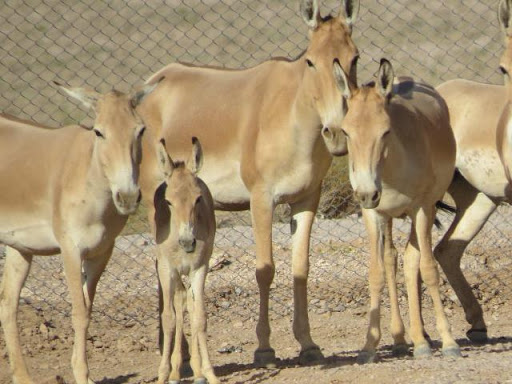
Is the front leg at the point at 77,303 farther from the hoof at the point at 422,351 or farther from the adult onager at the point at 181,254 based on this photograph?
the hoof at the point at 422,351

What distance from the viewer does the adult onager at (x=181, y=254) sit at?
8297 millimetres

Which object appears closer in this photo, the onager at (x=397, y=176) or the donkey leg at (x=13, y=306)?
the onager at (x=397, y=176)

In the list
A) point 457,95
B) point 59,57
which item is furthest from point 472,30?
point 457,95

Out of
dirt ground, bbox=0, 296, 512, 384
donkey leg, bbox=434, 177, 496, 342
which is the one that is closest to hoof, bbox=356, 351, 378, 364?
dirt ground, bbox=0, 296, 512, 384

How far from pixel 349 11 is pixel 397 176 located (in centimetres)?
130

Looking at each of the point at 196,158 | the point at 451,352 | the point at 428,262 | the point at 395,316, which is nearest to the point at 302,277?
the point at 395,316

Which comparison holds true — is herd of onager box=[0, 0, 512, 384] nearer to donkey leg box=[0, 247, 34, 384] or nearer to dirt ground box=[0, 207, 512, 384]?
donkey leg box=[0, 247, 34, 384]

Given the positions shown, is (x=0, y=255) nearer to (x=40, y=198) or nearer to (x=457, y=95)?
(x=40, y=198)

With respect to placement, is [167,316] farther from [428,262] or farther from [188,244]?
[428,262]

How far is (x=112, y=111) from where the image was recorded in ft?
27.1

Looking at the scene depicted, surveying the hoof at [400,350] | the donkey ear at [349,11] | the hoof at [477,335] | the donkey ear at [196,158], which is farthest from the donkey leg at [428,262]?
the donkey ear at [196,158]

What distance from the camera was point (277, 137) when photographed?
926 cm

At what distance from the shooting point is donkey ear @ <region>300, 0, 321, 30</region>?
30.1 feet

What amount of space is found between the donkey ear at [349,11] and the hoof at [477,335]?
2757 mm
